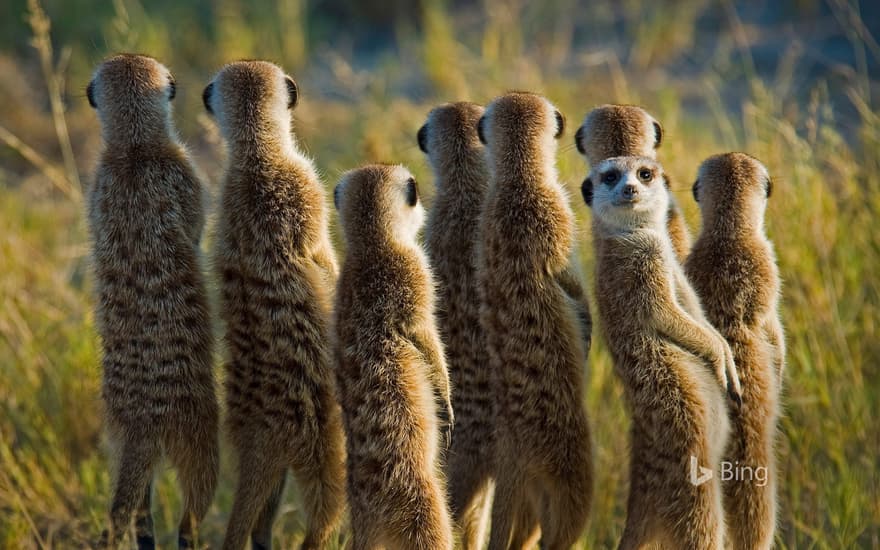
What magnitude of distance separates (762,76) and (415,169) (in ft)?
13.0

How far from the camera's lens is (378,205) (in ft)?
10.3

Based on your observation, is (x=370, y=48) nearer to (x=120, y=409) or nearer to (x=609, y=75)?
(x=609, y=75)

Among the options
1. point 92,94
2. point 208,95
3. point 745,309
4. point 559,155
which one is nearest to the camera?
point 745,309

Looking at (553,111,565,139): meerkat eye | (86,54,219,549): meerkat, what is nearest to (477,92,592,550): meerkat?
(553,111,565,139): meerkat eye

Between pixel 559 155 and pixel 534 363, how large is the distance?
7.73 feet

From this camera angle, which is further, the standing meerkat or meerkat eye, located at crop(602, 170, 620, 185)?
the standing meerkat

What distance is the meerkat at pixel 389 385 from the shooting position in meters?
2.93

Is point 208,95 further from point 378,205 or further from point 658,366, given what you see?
point 658,366

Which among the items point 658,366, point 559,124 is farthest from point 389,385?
point 559,124

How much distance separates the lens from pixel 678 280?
3111 mm

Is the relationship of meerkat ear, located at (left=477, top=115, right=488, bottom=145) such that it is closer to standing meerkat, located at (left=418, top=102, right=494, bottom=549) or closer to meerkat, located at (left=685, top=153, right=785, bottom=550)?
standing meerkat, located at (left=418, top=102, right=494, bottom=549)

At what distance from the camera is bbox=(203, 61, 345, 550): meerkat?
10.4ft

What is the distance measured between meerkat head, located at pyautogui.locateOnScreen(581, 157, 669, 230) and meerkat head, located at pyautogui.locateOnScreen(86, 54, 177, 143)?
127cm

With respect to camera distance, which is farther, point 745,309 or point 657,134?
point 657,134
